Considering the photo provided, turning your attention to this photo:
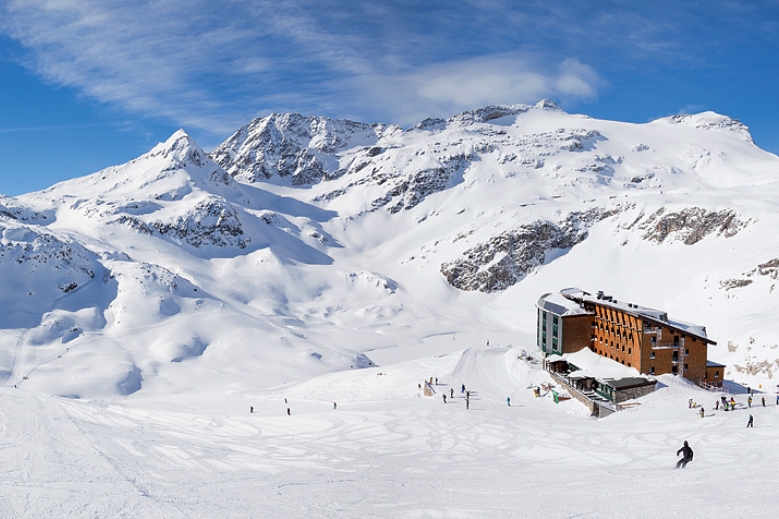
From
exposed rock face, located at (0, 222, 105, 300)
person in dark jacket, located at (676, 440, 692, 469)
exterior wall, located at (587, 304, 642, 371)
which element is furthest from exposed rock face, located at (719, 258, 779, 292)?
exposed rock face, located at (0, 222, 105, 300)

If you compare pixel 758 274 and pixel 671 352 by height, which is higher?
pixel 758 274

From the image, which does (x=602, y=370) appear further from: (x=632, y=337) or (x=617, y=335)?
(x=617, y=335)

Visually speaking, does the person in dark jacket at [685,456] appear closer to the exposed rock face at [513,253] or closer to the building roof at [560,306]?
the building roof at [560,306]

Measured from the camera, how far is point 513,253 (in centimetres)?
12419

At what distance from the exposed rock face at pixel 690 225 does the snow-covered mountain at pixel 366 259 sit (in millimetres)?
387

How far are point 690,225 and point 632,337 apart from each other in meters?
64.2

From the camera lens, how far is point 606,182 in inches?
6649

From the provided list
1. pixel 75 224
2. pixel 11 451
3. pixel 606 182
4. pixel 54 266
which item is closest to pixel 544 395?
pixel 11 451

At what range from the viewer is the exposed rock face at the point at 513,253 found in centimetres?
12275

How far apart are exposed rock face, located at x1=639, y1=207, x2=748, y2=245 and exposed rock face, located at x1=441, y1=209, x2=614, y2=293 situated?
49.8 ft

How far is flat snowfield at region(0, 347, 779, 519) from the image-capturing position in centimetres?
1800

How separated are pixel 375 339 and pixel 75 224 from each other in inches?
3204

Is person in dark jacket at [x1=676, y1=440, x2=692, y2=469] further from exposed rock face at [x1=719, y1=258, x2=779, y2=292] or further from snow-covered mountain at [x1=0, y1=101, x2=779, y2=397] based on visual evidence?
exposed rock face at [x1=719, y1=258, x2=779, y2=292]

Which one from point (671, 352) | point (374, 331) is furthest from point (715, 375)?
point (374, 331)
